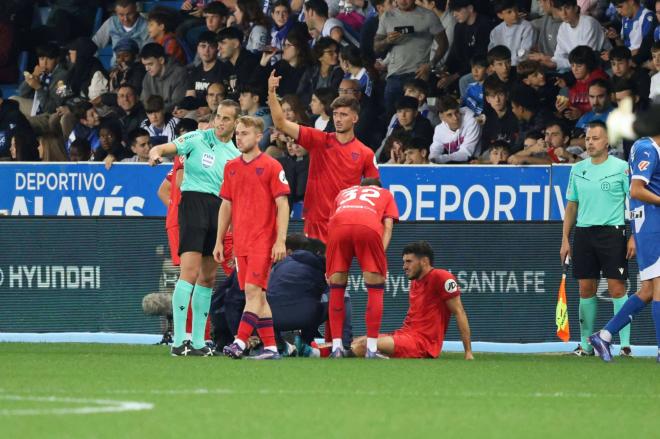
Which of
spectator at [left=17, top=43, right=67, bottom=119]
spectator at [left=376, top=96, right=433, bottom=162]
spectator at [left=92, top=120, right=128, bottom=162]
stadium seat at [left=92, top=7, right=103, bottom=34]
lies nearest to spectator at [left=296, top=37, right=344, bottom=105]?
spectator at [left=376, top=96, right=433, bottom=162]

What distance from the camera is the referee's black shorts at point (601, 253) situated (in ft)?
44.0

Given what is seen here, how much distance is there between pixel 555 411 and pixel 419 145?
8835 millimetres

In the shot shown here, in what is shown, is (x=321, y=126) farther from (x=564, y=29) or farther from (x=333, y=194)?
(x=333, y=194)

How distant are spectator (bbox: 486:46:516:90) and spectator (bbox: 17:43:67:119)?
729 centimetres

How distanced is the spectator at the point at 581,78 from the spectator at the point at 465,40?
1698mm

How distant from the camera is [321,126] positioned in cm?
1806

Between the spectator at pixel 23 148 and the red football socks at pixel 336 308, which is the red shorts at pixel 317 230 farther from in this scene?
the spectator at pixel 23 148

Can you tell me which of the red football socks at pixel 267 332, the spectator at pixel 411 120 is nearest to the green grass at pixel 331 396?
the red football socks at pixel 267 332

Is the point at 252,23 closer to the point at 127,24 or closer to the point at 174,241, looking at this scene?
the point at 127,24

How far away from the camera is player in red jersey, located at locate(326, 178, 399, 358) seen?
492 inches

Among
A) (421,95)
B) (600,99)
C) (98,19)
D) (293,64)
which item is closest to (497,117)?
(421,95)

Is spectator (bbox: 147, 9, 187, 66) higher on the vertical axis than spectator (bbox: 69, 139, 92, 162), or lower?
higher

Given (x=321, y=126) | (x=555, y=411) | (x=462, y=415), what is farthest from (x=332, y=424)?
(x=321, y=126)

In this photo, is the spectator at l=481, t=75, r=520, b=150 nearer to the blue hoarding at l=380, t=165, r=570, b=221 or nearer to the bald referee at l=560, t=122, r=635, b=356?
the blue hoarding at l=380, t=165, r=570, b=221
